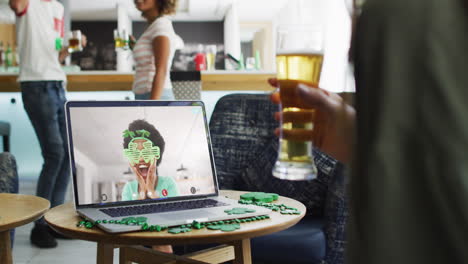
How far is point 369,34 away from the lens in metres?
0.31

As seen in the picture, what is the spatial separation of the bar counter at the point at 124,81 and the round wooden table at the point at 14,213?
9.46 feet

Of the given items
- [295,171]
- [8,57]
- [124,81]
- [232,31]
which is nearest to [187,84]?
[124,81]

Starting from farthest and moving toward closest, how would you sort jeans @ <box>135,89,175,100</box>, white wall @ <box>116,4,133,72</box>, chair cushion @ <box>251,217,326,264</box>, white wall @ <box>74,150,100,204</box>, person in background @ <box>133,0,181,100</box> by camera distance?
white wall @ <box>116,4,133,72</box>, jeans @ <box>135,89,175,100</box>, person in background @ <box>133,0,181,100</box>, chair cushion @ <box>251,217,326,264</box>, white wall @ <box>74,150,100,204</box>

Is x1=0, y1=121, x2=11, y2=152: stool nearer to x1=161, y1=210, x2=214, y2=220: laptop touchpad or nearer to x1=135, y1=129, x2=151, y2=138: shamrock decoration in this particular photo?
x1=135, y1=129, x2=151, y2=138: shamrock decoration

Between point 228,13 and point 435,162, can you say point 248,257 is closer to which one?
point 435,162

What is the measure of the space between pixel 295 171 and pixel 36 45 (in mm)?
2387

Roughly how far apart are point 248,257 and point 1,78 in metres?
3.59

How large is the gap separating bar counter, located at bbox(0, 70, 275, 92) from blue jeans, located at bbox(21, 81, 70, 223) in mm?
1322

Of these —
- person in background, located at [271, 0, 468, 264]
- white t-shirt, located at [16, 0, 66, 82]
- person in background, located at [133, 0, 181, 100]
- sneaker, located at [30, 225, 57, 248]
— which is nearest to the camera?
person in background, located at [271, 0, 468, 264]

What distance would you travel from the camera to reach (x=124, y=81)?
4.39 meters

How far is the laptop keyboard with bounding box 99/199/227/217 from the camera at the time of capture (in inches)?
47.9

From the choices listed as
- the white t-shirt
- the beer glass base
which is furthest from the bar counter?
the beer glass base

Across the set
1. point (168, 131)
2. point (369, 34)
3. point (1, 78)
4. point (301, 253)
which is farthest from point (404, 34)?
point (1, 78)

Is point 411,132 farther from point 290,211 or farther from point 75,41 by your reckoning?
point 75,41
